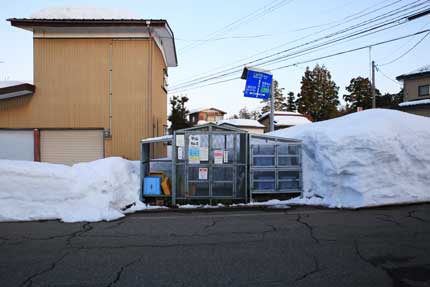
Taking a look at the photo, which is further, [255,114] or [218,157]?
[255,114]

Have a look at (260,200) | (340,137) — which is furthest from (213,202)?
(340,137)

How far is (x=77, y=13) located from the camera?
1705cm

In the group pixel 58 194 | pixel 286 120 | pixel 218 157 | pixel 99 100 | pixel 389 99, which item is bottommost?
pixel 58 194

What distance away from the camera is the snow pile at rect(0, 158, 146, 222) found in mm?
8719

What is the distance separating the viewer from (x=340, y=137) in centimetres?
1116

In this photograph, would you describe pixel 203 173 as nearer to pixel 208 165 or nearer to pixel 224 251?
pixel 208 165

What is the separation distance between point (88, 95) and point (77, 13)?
4.32m

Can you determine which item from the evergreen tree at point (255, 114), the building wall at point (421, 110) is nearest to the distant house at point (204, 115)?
the evergreen tree at point (255, 114)

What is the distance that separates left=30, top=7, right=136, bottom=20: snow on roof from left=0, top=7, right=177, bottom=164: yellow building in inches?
37.7

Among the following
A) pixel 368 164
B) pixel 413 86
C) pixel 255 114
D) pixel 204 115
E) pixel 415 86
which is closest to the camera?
pixel 368 164

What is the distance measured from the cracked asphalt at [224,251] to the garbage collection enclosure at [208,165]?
7.27 ft

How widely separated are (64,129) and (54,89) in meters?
2.00

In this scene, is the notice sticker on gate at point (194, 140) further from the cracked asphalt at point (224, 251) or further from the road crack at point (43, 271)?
the road crack at point (43, 271)

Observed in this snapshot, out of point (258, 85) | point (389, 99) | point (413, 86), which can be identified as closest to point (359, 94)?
point (389, 99)
